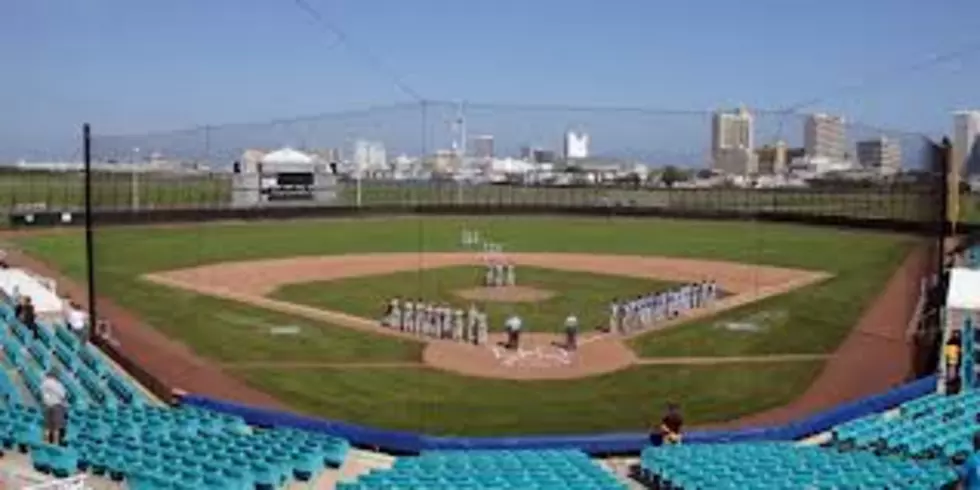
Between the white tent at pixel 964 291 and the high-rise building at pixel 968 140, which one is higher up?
the high-rise building at pixel 968 140

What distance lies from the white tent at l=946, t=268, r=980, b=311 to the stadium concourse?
13.9 ft

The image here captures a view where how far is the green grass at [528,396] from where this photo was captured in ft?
60.6

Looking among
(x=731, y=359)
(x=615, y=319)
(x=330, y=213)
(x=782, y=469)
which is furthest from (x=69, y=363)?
(x=330, y=213)

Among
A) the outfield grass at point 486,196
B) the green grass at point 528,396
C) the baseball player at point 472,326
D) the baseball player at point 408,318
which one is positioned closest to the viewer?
the green grass at point 528,396

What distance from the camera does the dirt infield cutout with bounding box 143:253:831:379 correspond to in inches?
902

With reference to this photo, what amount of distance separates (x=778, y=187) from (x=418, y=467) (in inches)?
1010

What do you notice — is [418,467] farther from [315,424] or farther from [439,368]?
[439,368]

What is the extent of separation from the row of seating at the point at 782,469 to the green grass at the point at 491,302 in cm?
1342

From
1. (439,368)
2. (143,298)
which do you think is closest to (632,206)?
(143,298)

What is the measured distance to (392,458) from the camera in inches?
599

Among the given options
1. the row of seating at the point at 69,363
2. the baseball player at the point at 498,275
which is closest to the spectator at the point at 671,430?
the row of seating at the point at 69,363

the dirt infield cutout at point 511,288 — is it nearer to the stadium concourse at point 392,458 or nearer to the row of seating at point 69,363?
the row of seating at point 69,363

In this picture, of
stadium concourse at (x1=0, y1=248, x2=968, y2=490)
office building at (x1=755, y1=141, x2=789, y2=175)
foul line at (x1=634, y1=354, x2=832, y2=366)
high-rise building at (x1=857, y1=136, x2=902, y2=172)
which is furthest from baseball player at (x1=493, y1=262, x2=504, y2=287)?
stadium concourse at (x1=0, y1=248, x2=968, y2=490)

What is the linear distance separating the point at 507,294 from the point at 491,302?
1994mm
